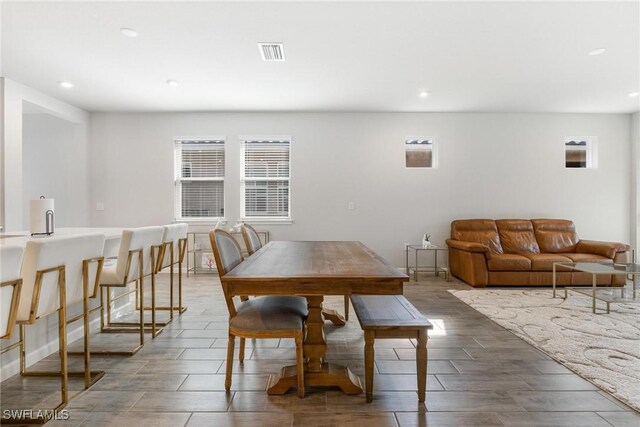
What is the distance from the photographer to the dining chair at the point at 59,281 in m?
1.51

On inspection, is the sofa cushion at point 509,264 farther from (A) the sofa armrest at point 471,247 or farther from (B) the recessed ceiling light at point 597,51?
(B) the recessed ceiling light at point 597,51

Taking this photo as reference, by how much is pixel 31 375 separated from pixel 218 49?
298 cm

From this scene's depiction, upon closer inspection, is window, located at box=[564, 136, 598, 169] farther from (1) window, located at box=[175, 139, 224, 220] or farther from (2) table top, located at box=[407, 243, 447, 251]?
(1) window, located at box=[175, 139, 224, 220]

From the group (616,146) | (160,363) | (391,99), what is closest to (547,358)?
(160,363)

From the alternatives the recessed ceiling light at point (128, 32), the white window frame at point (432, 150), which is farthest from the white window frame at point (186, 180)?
the white window frame at point (432, 150)

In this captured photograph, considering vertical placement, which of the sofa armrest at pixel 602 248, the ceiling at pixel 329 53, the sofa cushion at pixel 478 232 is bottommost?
the sofa armrest at pixel 602 248

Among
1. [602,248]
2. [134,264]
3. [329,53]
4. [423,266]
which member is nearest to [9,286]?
[134,264]

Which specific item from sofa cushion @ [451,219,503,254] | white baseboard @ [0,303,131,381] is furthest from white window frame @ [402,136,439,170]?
white baseboard @ [0,303,131,381]

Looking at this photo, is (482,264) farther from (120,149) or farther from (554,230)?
(120,149)

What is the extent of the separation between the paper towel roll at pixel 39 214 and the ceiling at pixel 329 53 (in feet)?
5.13

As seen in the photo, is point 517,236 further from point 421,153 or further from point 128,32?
point 128,32

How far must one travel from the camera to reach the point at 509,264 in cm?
432

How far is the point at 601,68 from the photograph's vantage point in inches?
142

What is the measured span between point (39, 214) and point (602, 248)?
631cm
